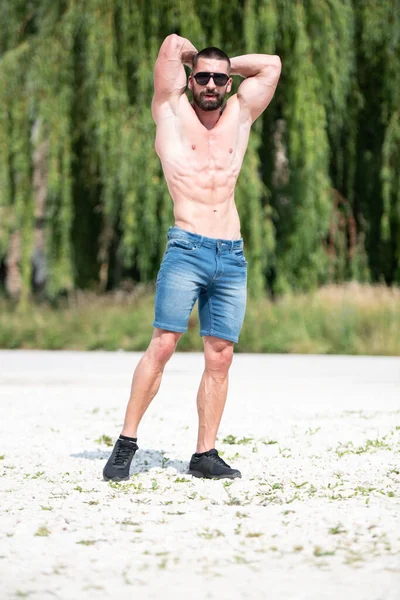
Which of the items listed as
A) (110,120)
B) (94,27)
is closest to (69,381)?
(110,120)

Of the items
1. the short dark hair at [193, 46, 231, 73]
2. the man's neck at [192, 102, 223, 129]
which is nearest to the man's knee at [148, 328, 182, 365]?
the man's neck at [192, 102, 223, 129]

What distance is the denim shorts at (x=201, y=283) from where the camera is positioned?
19.2 ft

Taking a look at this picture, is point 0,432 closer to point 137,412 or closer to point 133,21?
point 137,412

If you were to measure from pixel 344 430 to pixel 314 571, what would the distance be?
391 cm

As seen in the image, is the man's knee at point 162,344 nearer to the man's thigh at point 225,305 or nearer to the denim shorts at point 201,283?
A: the denim shorts at point 201,283

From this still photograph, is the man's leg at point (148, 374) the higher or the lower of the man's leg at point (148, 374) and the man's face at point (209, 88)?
the lower

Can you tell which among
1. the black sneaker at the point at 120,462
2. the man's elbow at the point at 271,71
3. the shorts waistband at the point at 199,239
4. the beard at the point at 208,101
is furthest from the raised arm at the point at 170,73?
the black sneaker at the point at 120,462

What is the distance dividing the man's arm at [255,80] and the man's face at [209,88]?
0.23m

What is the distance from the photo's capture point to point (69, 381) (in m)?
11.7

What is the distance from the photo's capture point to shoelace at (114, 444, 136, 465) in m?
5.88

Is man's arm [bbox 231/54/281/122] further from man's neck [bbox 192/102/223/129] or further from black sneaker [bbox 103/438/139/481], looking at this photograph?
black sneaker [bbox 103/438/139/481]

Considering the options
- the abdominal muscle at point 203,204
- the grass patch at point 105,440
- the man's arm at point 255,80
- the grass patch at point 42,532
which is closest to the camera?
the grass patch at point 42,532

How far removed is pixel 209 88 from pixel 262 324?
1036 cm

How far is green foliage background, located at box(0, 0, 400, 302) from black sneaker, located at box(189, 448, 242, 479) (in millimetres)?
9855
